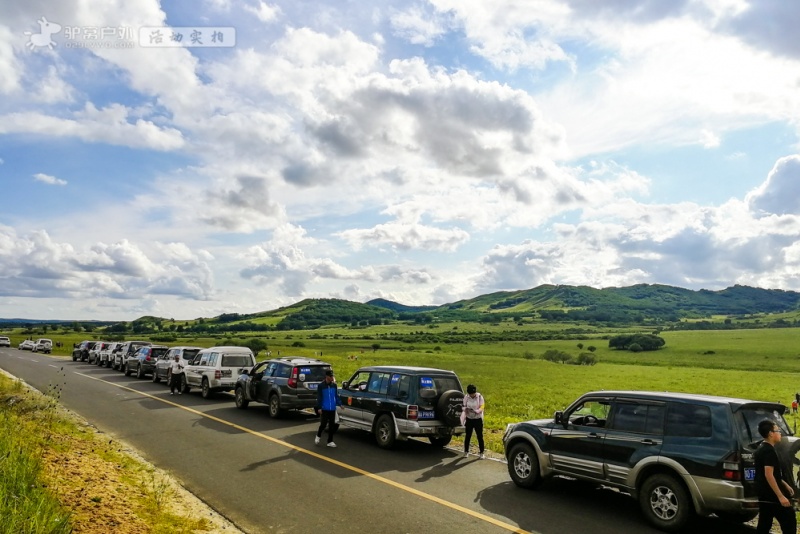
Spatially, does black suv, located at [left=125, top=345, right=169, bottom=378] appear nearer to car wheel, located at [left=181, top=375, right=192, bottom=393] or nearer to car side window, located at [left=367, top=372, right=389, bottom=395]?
car wheel, located at [left=181, top=375, right=192, bottom=393]

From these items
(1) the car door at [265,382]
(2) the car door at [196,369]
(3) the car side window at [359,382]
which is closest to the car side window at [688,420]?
(3) the car side window at [359,382]

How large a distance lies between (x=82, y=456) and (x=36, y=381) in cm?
2207

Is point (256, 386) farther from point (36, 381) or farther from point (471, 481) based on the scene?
point (36, 381)

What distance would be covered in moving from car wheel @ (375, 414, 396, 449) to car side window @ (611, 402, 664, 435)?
227 inches

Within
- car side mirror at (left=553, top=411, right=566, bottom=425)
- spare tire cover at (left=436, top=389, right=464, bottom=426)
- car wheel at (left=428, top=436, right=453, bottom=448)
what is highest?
car side mirror at (left=553, top=411, right=566, bottom=425)

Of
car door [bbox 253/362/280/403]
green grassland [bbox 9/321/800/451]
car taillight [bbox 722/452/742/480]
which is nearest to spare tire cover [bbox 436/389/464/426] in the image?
green grassland [bbox 9/321/800/451]

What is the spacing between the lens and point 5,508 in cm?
577

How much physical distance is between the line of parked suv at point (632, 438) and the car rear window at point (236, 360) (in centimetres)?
1014

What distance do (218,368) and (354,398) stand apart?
10.1m

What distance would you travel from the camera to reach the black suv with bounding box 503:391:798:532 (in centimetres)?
734

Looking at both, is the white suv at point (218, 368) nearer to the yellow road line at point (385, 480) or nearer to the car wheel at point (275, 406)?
the yellow road line at point (385, 480)

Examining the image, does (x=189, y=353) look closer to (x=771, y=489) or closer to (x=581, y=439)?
(x=581, y=439)

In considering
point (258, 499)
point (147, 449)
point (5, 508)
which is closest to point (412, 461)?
point (258, 499)

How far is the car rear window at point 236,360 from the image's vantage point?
22688 millimetres
